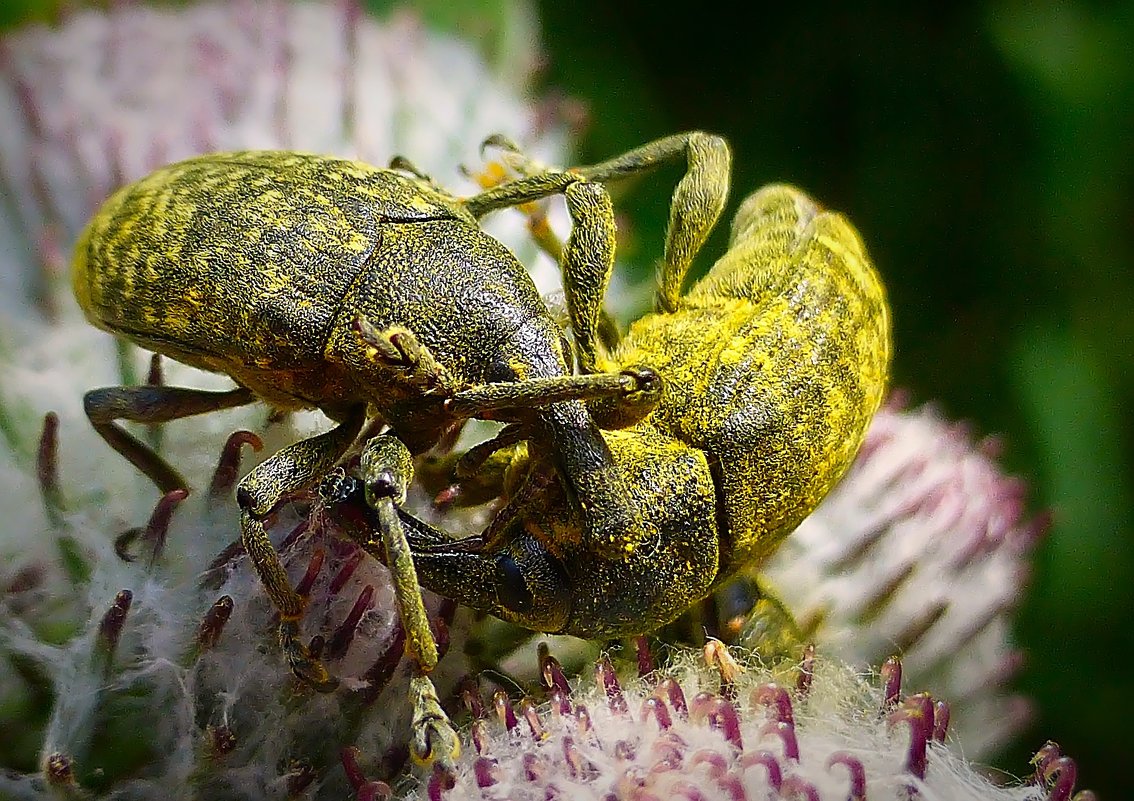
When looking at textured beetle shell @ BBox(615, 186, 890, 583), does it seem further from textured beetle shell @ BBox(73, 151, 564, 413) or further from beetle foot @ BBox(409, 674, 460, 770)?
beetle foot @ BBox(409, 674, 460, 770)

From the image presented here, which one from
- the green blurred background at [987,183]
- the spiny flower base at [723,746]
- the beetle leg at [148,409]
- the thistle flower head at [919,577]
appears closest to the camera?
the spiny flower base at [723,746]

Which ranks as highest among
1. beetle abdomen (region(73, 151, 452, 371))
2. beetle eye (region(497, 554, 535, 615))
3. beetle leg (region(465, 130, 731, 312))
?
beetle leg (region(465, 130, 731, 312))

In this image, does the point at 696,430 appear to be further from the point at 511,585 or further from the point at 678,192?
the point at 678,192

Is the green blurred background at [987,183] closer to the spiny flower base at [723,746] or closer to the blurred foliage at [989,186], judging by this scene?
the blurred foliage at [989,186]

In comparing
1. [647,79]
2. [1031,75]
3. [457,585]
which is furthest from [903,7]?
[457,585]

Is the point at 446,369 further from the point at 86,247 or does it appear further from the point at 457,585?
the point at 86,247

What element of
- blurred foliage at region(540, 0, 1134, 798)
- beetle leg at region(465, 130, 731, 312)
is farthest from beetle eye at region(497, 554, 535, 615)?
blurred foliage at region(540, 0, 1134, 798)

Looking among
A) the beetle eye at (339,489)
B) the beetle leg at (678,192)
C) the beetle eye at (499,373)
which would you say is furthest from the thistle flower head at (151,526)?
the beetle leg at (678,192)
